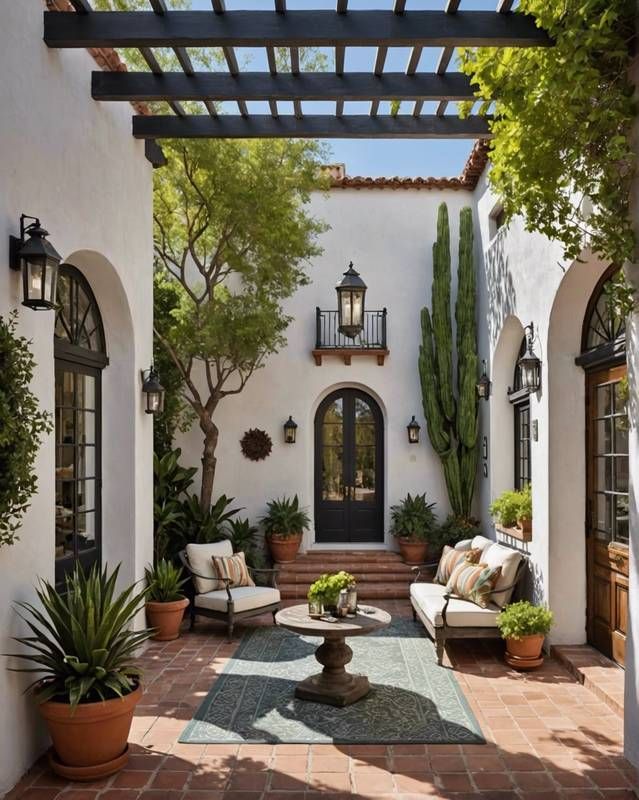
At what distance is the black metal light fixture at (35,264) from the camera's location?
4.34 m

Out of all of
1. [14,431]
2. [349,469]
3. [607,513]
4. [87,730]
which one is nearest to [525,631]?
[607,513]

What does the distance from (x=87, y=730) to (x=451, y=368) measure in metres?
7.89

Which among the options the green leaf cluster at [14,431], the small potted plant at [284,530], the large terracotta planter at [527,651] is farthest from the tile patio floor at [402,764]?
the small potted plant at [284,530]

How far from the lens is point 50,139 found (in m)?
5.06

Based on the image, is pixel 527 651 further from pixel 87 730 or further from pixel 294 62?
pixel 294 62

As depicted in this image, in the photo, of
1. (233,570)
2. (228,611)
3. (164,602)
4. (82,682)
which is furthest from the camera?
(233,570)

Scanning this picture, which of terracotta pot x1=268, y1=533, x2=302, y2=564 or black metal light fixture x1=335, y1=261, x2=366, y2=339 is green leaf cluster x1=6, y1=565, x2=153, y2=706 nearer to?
black metal light fixture x1=335, y1=261, x2=366, y2=339

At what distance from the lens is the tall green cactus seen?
1079 cm

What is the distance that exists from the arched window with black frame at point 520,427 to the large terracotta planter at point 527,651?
281 centimetres

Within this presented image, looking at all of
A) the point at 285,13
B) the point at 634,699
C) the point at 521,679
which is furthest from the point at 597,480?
the point at 285,13

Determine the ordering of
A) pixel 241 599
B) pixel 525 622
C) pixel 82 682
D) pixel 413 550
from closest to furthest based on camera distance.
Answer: pixel 82 682 → pixel 525 622 → pixel 241 599 → pixel 413 550

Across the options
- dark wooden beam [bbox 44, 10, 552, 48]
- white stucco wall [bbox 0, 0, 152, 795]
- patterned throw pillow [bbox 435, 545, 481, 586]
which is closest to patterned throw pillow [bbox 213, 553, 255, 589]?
white stucco wall [bbox 0, 0, 152, 795]

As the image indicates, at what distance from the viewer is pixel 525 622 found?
643 centimetres

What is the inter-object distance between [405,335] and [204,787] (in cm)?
813
